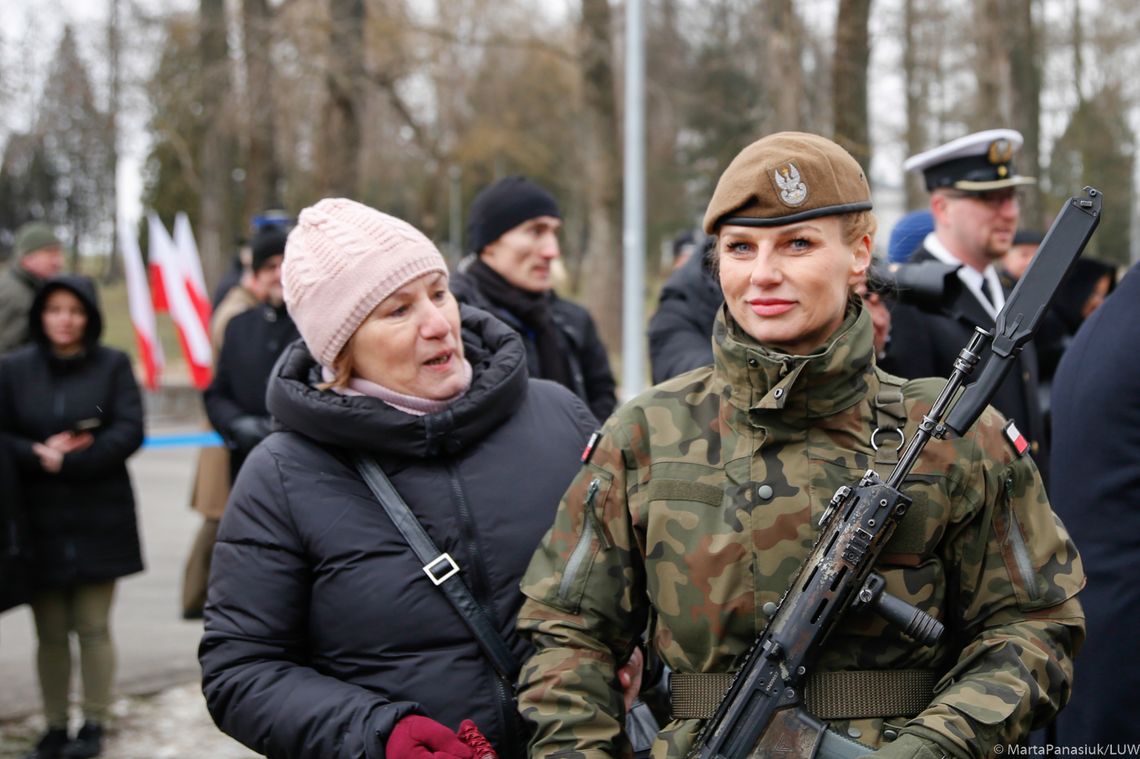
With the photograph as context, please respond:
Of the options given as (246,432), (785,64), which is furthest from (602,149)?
(246,432)

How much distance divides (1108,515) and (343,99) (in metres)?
12.4

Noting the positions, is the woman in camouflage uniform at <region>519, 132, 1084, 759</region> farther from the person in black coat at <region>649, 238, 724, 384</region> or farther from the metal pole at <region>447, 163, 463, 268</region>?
the metal pole at <region>447, 163, 463, 268</region>

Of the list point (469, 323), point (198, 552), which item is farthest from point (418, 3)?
point (469, 323)

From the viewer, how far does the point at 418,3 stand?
24.5 meters

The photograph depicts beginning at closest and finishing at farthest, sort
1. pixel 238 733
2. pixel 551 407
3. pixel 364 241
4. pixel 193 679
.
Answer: pixel 238 733
pixel 364 241
pixel 551 407
pixel 193 679

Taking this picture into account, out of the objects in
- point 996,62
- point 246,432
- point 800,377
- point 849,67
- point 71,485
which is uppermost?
point 996,62

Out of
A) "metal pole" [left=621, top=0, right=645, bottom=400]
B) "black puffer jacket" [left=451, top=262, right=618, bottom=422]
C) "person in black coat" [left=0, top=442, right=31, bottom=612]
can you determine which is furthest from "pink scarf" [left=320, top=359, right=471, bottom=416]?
"metal pole" [left=621, top=0, right=645, bottom=400]

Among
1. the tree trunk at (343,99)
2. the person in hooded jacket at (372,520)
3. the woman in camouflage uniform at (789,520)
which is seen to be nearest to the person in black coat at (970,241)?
the person in hooded jacket at (372,520)

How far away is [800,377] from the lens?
2.18m

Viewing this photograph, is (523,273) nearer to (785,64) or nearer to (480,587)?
(480,587)

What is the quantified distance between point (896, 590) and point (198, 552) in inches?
192

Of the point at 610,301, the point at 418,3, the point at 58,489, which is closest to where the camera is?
the point at 58,489

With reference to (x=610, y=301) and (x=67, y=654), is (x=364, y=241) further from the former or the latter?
(x=610, y=301)

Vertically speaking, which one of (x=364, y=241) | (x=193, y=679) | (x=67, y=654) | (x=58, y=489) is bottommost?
(x=193, y=679)
